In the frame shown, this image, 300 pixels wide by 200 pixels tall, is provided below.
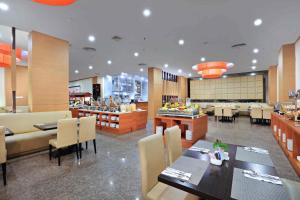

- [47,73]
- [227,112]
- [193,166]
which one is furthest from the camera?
[227,112]

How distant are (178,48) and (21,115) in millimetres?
5760

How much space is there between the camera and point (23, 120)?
4031 mm

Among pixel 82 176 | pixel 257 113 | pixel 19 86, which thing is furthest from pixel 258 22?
pixel 19 86

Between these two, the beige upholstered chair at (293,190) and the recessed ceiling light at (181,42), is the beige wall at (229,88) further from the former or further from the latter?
the beige upholstered chair at (293,190)

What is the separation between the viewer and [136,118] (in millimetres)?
6359

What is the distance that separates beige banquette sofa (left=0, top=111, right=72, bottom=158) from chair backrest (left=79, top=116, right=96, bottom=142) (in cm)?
122

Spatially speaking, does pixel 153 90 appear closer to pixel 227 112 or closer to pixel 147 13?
pixel 227 112

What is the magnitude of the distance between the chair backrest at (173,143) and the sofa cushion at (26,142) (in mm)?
3694

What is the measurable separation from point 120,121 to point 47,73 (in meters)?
2.98

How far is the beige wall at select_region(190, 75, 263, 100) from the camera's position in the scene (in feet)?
38.0

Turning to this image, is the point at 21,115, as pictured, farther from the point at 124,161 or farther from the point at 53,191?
the point at 124,161

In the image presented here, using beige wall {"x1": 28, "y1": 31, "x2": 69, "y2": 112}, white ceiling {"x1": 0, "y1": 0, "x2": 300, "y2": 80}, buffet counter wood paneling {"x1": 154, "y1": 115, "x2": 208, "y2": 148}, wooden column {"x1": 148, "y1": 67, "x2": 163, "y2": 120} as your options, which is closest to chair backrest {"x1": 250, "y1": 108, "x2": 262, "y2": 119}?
white ceiling {"x1": 0, "y1": 0, "x2": 300, "y2": 80}

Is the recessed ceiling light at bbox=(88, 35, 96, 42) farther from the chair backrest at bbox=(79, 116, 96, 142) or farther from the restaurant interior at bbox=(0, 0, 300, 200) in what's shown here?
the chair backrest at bbox=(79, 116, 96, 142)

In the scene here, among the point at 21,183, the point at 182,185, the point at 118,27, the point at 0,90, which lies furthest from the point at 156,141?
the point at 0,90
